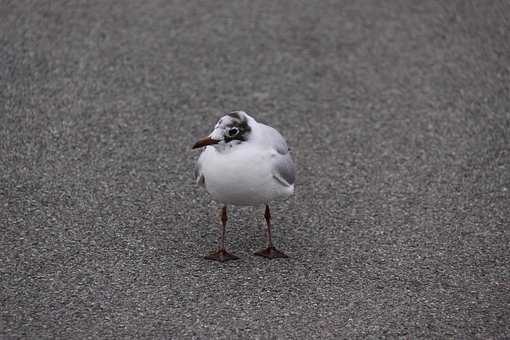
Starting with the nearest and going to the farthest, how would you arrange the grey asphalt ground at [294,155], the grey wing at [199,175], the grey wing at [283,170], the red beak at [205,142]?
the grey asphalt ground at [294,155], the red beak at [205,142], the grey wing at [283,170], the grey wing at [199,175]

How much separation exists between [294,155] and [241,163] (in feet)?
7.02

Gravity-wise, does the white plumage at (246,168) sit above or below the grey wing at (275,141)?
below

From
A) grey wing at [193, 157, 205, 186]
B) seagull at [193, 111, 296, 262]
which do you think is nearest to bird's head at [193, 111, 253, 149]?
seagull at [193, 111, 296, 262]

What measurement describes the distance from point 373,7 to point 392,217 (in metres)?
4.88

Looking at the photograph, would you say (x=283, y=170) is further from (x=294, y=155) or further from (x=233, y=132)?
(x=294, y=155)

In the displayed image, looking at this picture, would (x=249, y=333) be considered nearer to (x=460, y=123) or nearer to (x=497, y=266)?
(x=497, y=266)

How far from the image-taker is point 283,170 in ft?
18.9

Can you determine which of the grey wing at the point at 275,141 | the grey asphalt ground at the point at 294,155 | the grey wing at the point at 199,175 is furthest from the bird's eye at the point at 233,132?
the grey asphalt ground at the point at 294,155

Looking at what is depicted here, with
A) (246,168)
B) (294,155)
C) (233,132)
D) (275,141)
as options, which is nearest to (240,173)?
(246,168)

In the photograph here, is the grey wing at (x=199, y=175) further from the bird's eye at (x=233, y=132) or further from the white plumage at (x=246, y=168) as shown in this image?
the bird's eye at (x=233, y=132)

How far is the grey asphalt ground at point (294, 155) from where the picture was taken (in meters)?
5.36

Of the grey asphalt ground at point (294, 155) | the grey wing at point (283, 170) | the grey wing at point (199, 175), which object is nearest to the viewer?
the grey asphalt ground at point (294, 155)

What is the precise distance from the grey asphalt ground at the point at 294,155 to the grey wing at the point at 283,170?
656 millimetres

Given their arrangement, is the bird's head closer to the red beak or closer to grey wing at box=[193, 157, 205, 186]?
the red beak
